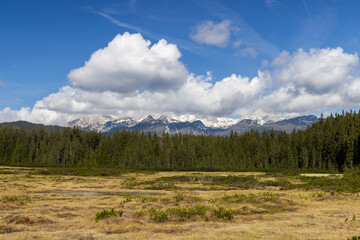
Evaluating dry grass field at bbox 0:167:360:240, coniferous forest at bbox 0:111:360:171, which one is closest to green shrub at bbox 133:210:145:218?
dry grass field at bbox 0:167:360:240

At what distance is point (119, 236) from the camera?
16.7 metres

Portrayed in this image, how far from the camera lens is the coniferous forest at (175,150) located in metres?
125

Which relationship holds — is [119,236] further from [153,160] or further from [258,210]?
[153,160]

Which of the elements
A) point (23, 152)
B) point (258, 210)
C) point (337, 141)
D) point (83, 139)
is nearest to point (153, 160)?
point (83, 139)

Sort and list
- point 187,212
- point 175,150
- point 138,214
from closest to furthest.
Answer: point 187,212 → point 138,214 → point 175,150

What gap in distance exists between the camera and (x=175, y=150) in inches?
5950

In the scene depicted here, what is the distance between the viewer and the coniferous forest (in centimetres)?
12475

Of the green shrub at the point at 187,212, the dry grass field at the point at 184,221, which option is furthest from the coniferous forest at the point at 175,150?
the green shrub at the point at 187,212

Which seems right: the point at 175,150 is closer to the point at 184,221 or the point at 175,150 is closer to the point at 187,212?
the point at 187,212

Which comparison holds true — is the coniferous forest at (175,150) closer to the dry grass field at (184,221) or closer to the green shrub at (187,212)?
the dry grass field at (184,221)

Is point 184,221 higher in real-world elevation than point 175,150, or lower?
lower

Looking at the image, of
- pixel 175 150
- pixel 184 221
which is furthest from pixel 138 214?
pixel 175 150

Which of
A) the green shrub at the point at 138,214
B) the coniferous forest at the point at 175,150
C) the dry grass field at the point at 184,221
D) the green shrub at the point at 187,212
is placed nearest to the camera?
the dry grass field at the point at 184,221

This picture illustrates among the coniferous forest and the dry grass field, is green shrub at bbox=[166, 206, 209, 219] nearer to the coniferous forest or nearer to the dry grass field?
the dry grass field
